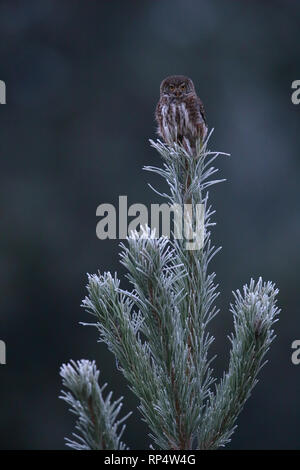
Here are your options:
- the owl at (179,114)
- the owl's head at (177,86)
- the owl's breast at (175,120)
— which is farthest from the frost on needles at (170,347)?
the owl's head at (177,86)

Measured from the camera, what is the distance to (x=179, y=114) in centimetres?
173

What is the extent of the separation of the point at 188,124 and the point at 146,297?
0.69m

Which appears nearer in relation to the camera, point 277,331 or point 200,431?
point 200,431

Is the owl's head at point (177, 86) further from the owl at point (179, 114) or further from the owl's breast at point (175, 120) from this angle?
the owl's breast at point (175, 120)

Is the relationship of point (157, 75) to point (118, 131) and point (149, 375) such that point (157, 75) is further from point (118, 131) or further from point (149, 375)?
point (149, 375)

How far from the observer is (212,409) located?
3.55 feet

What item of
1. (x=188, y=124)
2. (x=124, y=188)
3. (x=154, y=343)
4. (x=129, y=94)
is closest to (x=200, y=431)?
(x=154, y=343)

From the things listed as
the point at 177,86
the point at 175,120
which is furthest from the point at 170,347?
the point at 177,86

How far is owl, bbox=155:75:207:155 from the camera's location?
157cm

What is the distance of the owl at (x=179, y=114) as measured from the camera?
5.14 ft

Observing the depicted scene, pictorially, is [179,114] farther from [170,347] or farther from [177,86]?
[170,347]

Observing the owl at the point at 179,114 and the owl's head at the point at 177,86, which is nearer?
the owl at the point at 179,114

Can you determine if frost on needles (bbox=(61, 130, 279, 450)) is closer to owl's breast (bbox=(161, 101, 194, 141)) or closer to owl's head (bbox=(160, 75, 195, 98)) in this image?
owl's breast (bbox=(161, 101, 194, 141))

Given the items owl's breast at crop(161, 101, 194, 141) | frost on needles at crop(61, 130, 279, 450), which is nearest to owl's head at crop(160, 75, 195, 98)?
owl's breast at crop(161, 101, 194, 141)
